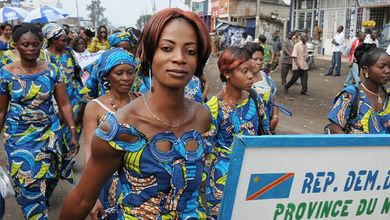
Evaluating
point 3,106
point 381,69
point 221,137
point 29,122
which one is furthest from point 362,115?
point 3,106

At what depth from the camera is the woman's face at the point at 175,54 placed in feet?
5.16

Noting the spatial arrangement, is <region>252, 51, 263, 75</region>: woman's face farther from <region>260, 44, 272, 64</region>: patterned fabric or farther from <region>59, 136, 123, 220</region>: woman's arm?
<region>260, 44, 272, 64</region>: patterned fabric

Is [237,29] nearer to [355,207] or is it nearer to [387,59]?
[387,59]

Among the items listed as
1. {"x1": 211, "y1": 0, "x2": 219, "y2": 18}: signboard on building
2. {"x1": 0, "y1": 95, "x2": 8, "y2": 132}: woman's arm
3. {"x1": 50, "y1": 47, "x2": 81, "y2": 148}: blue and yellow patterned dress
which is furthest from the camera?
{"x1": 211, "y1": 0, "x2": 219, "y2": 18}: signboard on building

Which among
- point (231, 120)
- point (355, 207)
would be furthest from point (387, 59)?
point (355, 207)

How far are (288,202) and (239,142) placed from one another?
1.28 feet

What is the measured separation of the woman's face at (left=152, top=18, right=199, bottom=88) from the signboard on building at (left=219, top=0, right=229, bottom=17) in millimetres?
37579

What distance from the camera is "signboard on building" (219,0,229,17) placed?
38.0 meters

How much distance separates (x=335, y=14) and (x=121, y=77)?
831 inches

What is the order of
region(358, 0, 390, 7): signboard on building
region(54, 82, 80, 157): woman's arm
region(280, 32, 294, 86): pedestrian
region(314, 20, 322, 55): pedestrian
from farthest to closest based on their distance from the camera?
region(314, 20, 322, 55): pedestrian, region(358, 0, 390, 7): signboard on building, region(280, 32, 294, 86): pedestrian, region(54, 82, 80, 157): woman's arm

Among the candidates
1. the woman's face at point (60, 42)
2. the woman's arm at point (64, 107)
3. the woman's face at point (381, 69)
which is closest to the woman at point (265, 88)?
the woman's face at point (381, 69)

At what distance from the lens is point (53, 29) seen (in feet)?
20.1


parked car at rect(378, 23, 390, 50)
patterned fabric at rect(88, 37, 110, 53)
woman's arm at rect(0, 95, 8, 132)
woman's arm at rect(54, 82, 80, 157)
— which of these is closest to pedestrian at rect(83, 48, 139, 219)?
woman's arm at rect(54, 82, 80, 157)

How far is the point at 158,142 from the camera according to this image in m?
1.67
